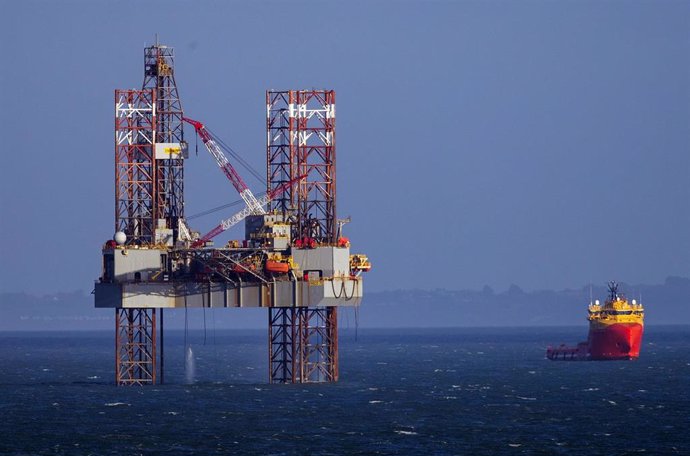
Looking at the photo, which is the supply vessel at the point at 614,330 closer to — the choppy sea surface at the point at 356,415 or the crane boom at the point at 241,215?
the choppy sea surface at the point at 356,415

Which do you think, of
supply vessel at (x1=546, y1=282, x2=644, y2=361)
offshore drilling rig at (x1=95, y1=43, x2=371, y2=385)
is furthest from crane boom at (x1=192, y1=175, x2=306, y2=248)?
supply vessel at (x1=546, y1=282, x2=644, y2=361)

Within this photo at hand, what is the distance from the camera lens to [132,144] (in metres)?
105

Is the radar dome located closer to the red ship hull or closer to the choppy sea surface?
the choppy sea surface

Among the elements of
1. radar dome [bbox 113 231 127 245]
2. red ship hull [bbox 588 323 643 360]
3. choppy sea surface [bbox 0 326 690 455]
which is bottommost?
choppy sea surface [bbox 0 326 690 455]

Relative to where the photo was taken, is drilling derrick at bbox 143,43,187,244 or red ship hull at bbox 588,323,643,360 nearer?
drilling derrick at bbox 143,43,187,244

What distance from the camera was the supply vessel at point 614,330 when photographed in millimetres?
170500

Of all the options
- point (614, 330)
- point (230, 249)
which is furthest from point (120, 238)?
point (614, 330)

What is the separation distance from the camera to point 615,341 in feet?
565

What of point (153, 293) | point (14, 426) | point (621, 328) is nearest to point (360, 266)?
point (153, 293)

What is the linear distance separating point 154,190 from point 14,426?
822 inches

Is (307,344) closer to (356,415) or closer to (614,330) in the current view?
(356,415)

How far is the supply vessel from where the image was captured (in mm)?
170500

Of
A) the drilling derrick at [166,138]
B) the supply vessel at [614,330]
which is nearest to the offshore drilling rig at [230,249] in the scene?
the drilling derrick at [166,138]

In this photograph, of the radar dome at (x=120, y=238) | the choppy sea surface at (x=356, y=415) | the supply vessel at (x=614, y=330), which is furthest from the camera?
the supply vessel at (x=614, y=330)
